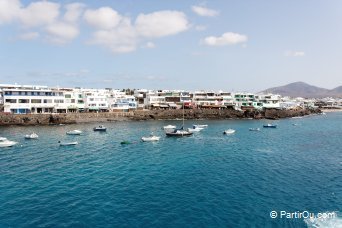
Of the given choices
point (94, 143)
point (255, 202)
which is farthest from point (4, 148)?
point (255, 202)

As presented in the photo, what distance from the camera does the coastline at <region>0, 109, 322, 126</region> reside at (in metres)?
104

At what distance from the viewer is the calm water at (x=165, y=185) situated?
89.2ft

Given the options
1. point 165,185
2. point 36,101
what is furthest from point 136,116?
point 165,185

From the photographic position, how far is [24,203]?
3044 centimetres

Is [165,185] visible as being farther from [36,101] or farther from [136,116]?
[136,116]

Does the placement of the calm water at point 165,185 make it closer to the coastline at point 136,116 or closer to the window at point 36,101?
the coastline at point 136,116

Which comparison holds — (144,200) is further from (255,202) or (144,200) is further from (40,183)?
(40,183)

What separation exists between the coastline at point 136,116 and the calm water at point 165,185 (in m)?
46.6

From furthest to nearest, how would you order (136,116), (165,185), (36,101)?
(136,116) < (36,101) < (165,185)

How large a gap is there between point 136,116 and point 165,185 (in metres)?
95.8

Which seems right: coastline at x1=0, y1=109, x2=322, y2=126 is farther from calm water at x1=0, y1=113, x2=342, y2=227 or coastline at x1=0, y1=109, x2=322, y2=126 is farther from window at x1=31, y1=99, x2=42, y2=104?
calm water at x1=0, y1=113, x2=342, y2=227

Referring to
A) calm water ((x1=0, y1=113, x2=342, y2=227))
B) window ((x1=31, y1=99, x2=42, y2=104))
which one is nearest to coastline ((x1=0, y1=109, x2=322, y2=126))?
window ((x1=31, y1=99, x2=42, y2=104))

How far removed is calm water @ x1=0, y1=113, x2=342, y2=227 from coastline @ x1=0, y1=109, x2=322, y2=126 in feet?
153

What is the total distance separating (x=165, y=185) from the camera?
1438 inches
